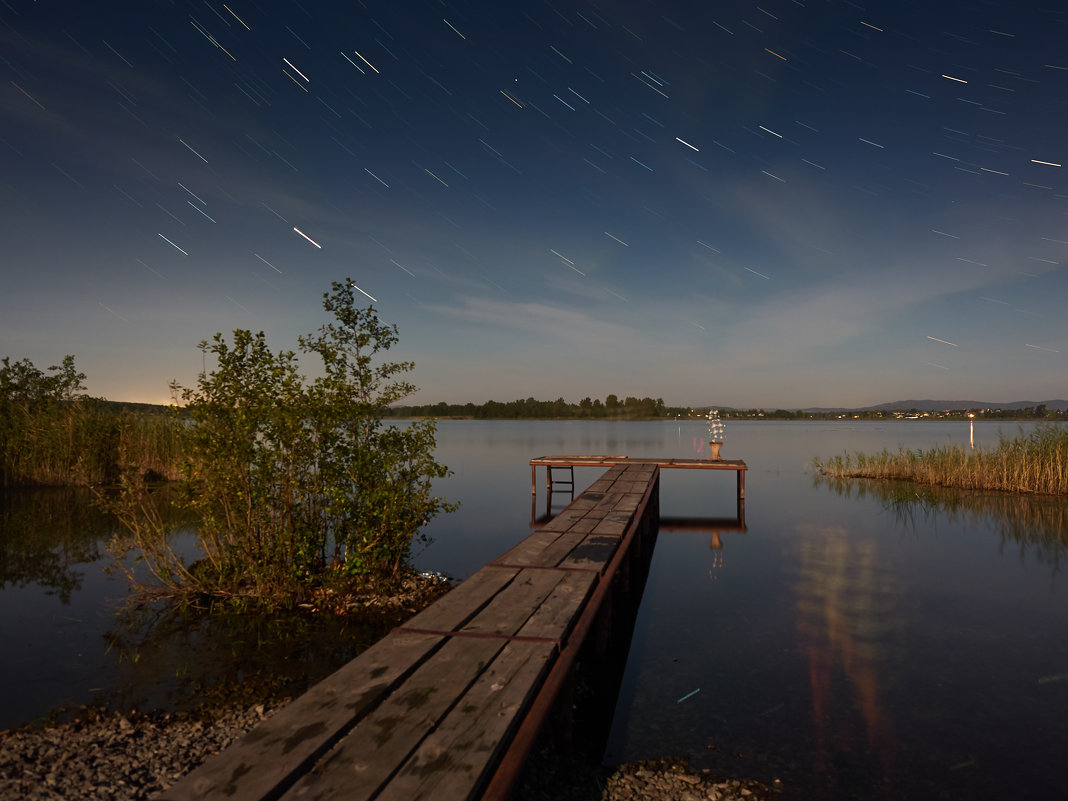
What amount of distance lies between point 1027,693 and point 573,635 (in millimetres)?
4988

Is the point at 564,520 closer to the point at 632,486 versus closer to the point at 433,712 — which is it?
the point at 632,486

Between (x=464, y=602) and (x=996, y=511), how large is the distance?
16.7 meters

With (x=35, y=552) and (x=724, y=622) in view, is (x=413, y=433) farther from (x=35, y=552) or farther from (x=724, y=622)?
(x=35, y=552)

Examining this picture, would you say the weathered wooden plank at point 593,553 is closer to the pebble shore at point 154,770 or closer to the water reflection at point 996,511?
the pebble shore at point 154,770

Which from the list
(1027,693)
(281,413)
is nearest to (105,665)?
(281,413)

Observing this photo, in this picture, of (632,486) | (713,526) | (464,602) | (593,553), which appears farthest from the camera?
(713,526)

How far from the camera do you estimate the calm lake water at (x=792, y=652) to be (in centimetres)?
464

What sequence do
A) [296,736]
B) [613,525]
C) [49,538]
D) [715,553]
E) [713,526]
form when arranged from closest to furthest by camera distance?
[296,736] < [613,525] < [49,538] < [715,553] < [713,526]

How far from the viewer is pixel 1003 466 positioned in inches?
698

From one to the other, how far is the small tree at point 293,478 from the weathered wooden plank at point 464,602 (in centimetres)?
247

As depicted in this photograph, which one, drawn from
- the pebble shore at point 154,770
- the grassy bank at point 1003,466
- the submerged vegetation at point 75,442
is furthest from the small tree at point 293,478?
the grassy bank at point 1003,466

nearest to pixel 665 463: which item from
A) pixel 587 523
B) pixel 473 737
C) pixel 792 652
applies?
pixel 587 523

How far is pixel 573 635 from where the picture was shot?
4.30 meters

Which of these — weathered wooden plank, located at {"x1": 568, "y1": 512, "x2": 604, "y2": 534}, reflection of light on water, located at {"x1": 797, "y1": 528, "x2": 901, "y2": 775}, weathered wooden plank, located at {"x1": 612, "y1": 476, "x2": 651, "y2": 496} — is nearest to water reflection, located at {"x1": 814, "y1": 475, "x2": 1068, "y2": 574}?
reflection of light on water, located at {"x1": 797, "y1": 528, "x2": 901, "y2": 775}
